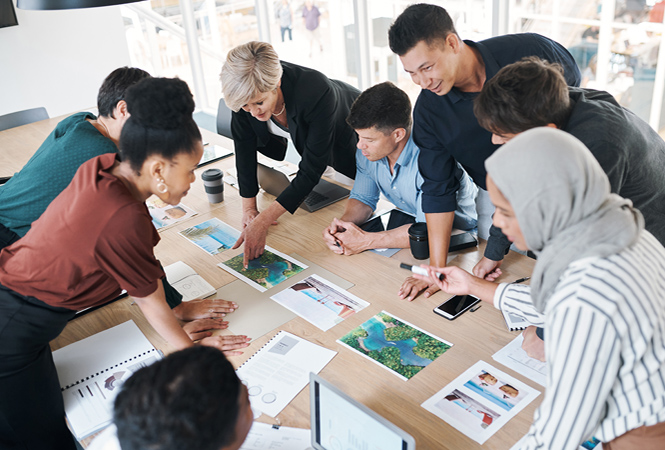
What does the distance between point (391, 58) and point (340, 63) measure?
2.08ft

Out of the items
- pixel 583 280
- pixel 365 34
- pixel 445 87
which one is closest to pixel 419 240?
pixel 445 87

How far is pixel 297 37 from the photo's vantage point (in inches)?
230

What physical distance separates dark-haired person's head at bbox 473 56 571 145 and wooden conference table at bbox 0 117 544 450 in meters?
0.62

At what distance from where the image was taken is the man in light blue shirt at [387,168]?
2.20 metres

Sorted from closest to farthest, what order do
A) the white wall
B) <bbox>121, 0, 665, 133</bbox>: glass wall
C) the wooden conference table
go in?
the wooden conference table < <bbox>121, 0, 665, 133</bbox>: glass wall < the white wall

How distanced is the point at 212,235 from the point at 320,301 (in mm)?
776

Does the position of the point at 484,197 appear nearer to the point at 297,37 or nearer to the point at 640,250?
the point at 640,250

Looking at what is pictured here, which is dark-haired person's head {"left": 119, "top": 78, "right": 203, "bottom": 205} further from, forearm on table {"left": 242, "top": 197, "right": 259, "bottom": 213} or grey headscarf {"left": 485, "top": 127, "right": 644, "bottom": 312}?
forearm on table {"left": 242, "top": 197, "right": 259, "bottom": 213}

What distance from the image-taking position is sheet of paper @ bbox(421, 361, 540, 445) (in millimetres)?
1369

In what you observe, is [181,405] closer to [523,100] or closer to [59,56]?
[523,100]

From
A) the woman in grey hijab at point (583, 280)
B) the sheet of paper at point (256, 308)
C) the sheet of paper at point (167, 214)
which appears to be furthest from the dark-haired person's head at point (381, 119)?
the woman in grey hijab at point (583, 280)

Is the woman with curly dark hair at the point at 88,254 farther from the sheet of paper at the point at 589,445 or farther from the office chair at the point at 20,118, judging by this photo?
the office chair at the point at 20,118

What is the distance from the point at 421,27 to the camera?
6.07ft

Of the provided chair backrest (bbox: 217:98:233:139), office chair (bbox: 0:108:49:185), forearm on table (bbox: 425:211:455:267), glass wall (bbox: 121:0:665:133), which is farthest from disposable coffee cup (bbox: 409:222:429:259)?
office chair (bbox: 0:108:49:185)
